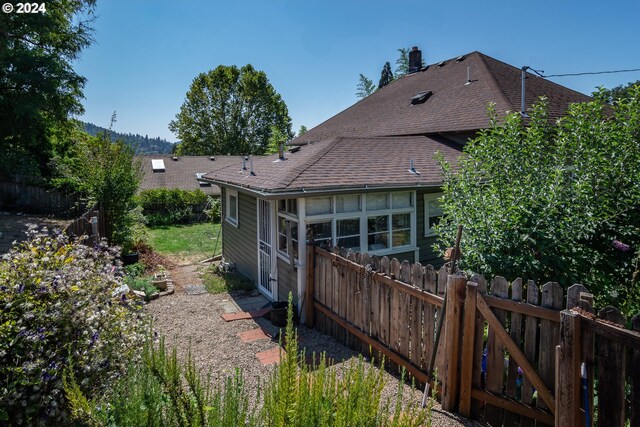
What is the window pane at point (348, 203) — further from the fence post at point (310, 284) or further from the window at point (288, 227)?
the fence post at point (310, 284)

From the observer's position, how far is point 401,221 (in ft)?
27.8

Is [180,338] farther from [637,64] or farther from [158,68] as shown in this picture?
[158,68]

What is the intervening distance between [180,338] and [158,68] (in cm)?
1932

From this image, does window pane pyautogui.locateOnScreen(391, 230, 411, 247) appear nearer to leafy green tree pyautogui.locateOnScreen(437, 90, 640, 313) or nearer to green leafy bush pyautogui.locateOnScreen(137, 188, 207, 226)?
leafy green tree pyautogui.locateOnScreen(437, 90, 640, 313)

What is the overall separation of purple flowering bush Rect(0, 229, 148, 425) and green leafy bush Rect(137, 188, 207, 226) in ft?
64.2

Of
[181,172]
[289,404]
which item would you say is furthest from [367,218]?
[181,172]

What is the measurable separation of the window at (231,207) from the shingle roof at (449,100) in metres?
6.63

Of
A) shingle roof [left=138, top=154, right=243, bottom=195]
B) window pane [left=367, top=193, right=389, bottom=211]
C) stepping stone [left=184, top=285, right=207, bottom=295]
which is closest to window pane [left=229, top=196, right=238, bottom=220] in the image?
Answer: stepping stone [left=184, top=285, right=207, bottom=295]

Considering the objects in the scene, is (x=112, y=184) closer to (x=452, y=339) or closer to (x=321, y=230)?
(x=321, y=230)

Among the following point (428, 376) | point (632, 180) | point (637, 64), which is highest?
point (637, 64)

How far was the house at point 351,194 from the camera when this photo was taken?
731 cm

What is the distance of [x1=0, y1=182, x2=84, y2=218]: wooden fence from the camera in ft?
51.6

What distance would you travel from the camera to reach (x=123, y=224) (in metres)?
11.8

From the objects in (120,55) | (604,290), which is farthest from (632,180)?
(120,55)
